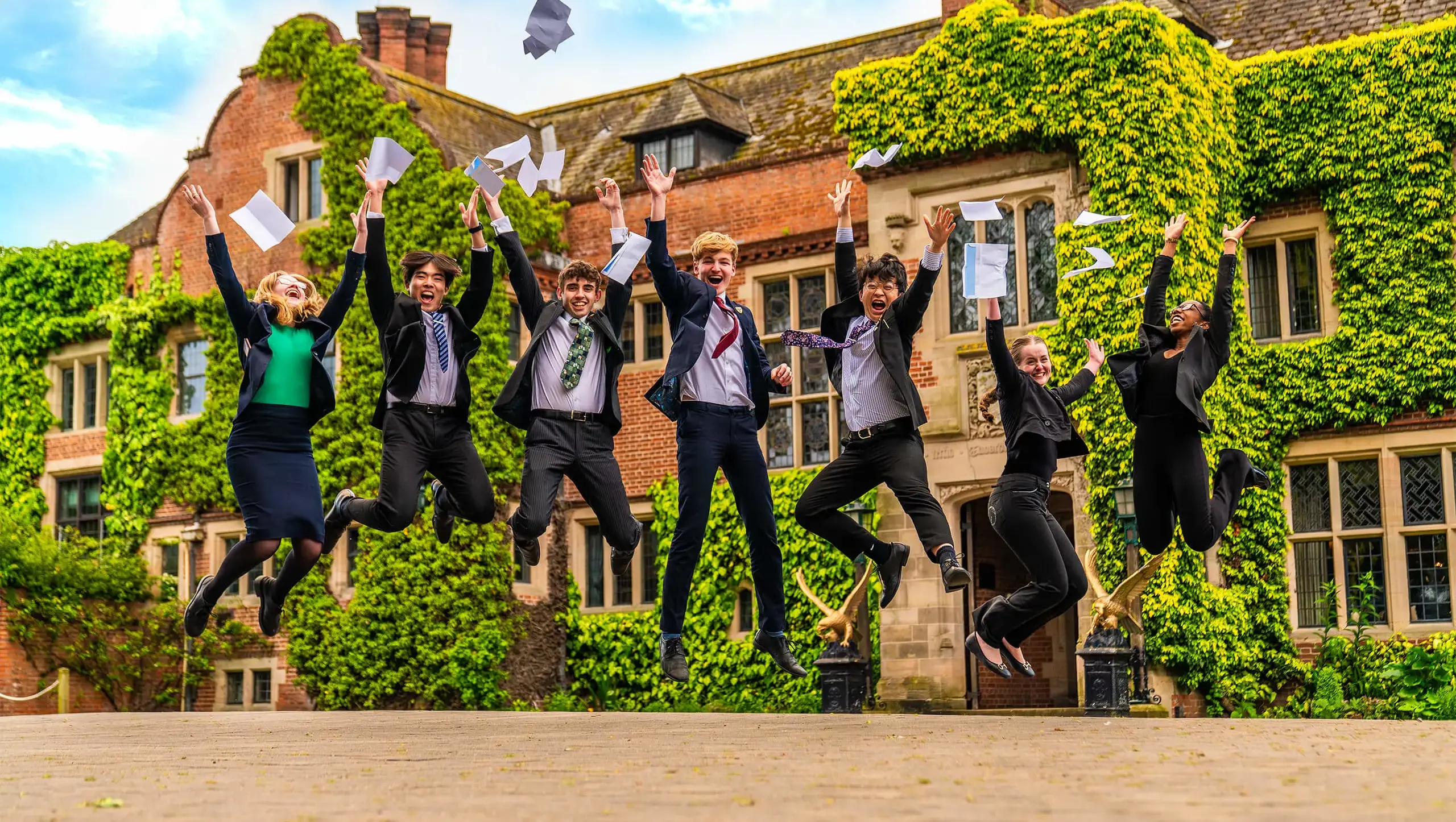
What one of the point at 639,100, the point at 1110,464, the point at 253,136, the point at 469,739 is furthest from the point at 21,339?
the point at 469,739

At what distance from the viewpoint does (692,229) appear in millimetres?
21719

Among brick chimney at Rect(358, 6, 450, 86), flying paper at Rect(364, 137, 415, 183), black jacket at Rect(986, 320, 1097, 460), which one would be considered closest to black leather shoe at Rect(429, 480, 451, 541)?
flying paper at Rect(364, 137, 415, 183)

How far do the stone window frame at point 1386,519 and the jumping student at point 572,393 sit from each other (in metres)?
9.82

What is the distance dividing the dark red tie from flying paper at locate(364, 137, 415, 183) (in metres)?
1.94

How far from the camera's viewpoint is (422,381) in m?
9.95

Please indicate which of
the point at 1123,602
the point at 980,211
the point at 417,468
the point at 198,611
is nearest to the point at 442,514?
the point at 417,468

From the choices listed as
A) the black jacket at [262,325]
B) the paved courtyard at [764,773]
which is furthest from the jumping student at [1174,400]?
the black jacket at [262,325]

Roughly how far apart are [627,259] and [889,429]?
1723 mm

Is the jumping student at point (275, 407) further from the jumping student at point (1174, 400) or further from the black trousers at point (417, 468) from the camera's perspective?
the jumping student at point (1174, 400)

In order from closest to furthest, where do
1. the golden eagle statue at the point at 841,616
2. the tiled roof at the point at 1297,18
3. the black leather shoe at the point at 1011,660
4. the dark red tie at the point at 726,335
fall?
the dark red tie at the point at 726,335 → the black leather shoe at the point at 1011,660 → the golden eagle statue at the point at 841,616 → the tiled roof at the point at 1297,18

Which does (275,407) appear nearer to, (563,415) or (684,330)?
(563,415)

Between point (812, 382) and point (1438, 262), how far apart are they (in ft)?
22.9

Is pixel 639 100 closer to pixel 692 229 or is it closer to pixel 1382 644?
pixel 692 229

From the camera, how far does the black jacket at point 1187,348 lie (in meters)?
9.98
